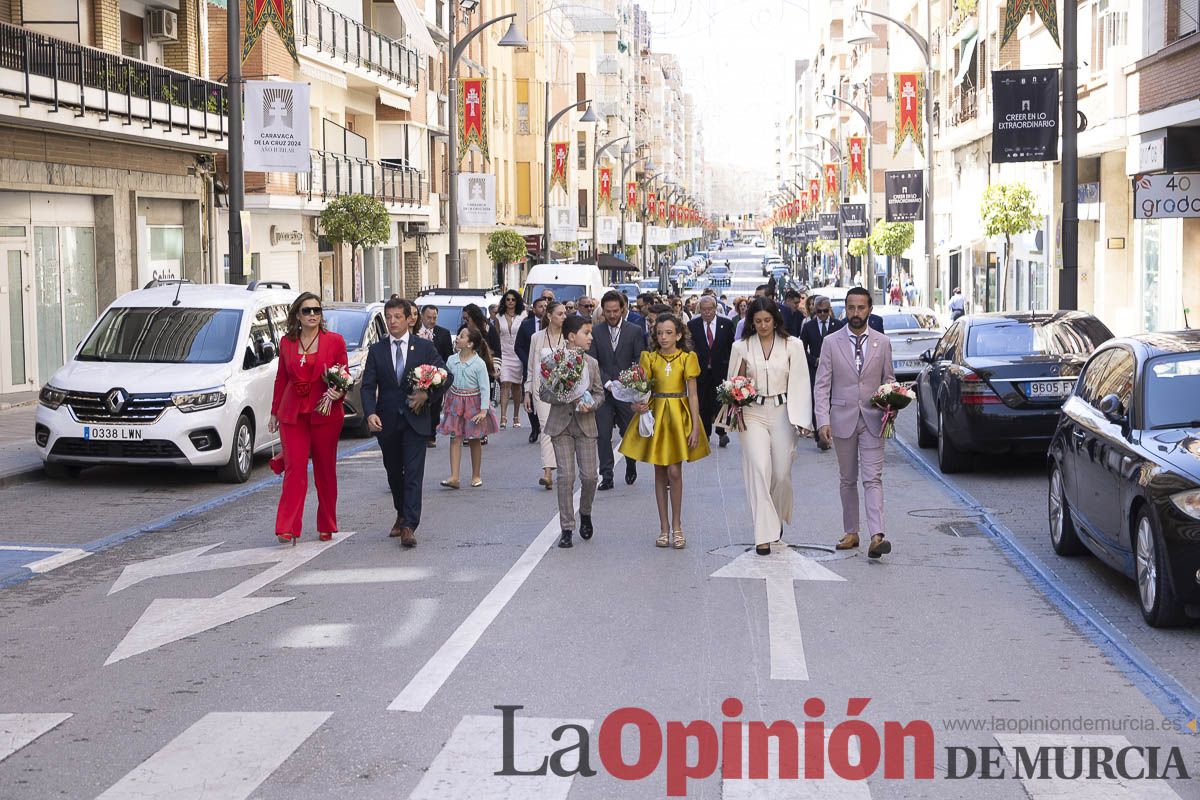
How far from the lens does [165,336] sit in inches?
661

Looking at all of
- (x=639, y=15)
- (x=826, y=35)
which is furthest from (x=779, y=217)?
(x=826, y=35)

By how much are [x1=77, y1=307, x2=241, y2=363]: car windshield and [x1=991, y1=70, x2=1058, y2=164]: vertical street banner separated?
13.2 metres

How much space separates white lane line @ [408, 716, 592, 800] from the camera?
5727 millimetres

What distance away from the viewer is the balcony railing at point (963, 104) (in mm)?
50312

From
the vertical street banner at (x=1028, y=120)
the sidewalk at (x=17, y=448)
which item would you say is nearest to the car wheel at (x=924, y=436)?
the vertical street banner at (x=1028, y=120)

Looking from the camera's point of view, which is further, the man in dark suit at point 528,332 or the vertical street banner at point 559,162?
the vertical street banner at point 559,162

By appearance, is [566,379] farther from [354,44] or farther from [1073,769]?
[354,44]

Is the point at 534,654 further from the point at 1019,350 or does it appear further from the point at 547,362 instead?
the point at 1019,350

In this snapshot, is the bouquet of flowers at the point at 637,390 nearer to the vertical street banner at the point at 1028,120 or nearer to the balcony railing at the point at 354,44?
the vertical street banner at the point at 1028,120

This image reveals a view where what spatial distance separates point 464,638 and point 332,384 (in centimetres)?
385

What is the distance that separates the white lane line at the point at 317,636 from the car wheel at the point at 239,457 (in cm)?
753

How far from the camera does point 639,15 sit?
144 meters

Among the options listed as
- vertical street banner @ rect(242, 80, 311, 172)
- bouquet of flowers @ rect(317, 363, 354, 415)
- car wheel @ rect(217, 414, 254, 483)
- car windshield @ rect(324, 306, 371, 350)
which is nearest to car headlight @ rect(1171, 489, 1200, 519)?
bouquet of flowers @ rect(317, 363, 354, 415)

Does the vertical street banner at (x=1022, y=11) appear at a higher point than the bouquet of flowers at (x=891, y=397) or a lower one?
higher
